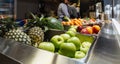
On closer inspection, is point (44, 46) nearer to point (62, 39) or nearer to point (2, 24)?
point (62, 39)

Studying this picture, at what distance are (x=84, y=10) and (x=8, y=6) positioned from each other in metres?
4.12

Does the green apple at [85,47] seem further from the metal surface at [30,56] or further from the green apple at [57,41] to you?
the metal surface at [30,56]

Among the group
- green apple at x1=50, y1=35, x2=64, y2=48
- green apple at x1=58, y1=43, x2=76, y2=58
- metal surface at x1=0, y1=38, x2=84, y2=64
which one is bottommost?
green apple at x1=50, y1=35, x2=64, y2=48

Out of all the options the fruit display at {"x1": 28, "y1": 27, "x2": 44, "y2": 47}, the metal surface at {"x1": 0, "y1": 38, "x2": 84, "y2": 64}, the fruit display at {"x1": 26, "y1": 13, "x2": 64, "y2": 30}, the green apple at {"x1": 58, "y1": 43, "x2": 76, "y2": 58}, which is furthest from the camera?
the fruit display at {"x1": 26, "y1": 13, "x2": 64, "y2": 30}

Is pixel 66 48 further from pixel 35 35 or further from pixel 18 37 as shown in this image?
pixel 35 35

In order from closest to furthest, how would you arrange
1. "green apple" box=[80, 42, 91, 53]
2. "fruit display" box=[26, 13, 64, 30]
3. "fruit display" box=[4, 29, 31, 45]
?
"green apple" box=[80, 42, 91, 53]
"fruit display" box=[4, 29, 31, 45]
"fruit display" box=[26, 13, 64, 30]

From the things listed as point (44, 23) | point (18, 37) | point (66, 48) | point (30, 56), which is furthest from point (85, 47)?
point (44, 23)

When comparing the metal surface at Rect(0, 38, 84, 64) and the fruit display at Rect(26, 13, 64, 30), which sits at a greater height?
the metal surface at Rect(0, 38, 84, 64)

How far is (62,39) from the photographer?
130 cm

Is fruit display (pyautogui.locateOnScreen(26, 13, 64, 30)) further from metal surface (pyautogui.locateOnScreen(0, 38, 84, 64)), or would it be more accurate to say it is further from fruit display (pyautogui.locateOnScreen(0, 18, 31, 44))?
metal surface (pyautogui.locateOnScreen(0, 38, 84, 64))

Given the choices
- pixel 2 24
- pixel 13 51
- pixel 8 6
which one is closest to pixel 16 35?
pixel 2 24

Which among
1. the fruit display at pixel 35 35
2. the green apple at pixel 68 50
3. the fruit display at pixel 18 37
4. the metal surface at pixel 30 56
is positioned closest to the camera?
the metal surface at pixel 30 56

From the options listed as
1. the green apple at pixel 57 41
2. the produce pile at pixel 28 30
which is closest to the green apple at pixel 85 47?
the green apple at pixel 57 41

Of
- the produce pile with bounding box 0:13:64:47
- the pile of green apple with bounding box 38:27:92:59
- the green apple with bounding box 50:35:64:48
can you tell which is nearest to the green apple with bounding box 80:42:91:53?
the pile of green apple with bounding box 38:27:92:59
